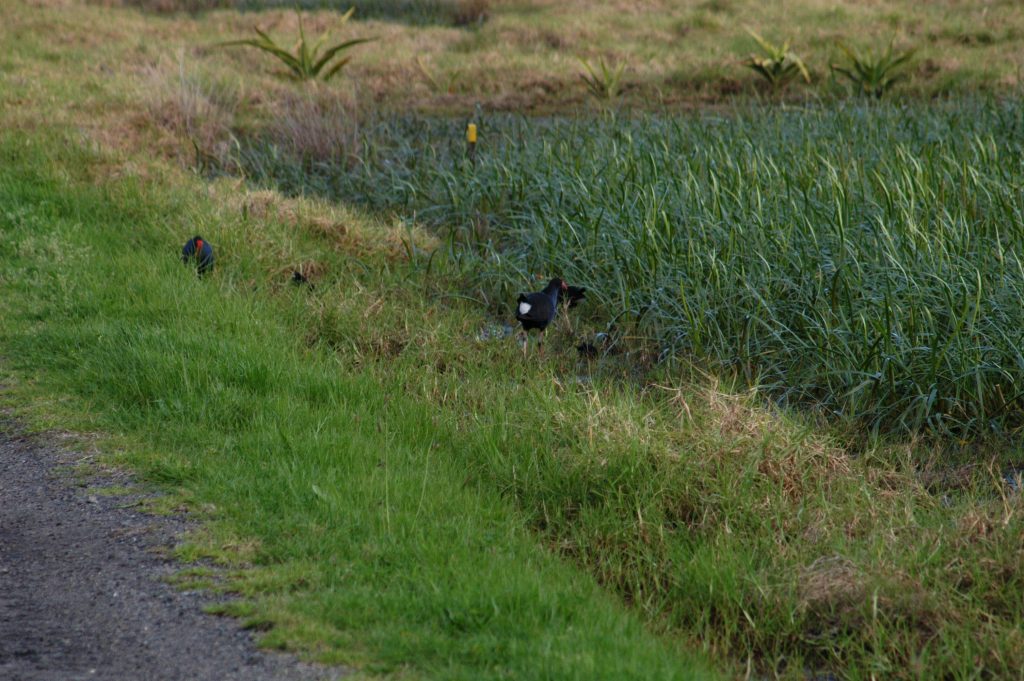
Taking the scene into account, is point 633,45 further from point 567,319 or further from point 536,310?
point 536,310

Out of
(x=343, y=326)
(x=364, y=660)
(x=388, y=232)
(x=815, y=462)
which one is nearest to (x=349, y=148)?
(x=388, y=232)

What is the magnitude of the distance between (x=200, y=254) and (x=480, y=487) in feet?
10.6

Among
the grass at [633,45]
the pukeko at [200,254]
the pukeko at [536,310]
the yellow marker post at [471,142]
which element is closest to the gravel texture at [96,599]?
the pukeko at [536,310]

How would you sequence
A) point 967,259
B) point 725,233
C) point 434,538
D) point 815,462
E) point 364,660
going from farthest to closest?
point 725,233 → point 967,259 → point 815,462 → point 434,538 → point 364,660

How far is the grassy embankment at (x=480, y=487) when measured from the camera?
3.61 m

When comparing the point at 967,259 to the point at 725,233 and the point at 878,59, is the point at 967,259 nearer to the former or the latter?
the point at 725,233

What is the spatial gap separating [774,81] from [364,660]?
40.8 ft

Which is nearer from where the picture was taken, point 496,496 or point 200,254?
point 496,496

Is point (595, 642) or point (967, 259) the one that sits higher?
point (967, 259)

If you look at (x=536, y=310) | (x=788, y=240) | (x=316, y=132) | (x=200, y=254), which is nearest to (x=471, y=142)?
(x=316, y=132)

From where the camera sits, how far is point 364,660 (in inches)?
132

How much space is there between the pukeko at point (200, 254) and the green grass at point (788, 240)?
5.71ft

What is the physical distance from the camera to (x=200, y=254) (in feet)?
23.1

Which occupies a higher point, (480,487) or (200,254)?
(200,254)
